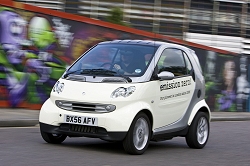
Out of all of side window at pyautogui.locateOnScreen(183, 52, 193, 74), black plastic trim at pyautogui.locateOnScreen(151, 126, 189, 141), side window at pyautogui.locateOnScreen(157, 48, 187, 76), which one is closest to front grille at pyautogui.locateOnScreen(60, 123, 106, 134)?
black plastic trim at pyautogui.locateOnScreen(151, 126, 189, 141)

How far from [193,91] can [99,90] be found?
7.02ft

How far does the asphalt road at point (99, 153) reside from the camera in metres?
7.46

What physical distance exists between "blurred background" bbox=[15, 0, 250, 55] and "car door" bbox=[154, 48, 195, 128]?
24.3m

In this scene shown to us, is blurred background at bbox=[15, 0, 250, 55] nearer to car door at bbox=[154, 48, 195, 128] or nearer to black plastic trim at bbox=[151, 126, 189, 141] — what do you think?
car door at bbox=[154, 48, 195, 128]

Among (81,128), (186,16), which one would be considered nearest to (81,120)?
(81,128)

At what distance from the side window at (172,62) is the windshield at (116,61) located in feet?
0.72

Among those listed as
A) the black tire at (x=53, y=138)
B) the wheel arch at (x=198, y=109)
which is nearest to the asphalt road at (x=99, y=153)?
the black tire at (x=53, y=138)

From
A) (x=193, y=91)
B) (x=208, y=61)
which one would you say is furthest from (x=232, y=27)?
(x=193, y=91)

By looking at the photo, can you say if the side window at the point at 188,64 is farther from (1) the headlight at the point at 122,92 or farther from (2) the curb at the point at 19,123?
(2) the curb at the point at 19,123

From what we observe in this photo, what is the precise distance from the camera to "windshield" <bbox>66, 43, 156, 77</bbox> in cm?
866

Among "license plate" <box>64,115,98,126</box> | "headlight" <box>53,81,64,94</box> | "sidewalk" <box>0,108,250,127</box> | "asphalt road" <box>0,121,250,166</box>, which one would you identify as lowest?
"sidewalk" <box>0,108,250,127</box>

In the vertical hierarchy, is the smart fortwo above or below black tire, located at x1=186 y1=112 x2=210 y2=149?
above

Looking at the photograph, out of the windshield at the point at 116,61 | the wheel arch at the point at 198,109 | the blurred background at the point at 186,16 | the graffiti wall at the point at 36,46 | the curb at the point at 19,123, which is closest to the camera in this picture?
the windshield at the point at 116,61

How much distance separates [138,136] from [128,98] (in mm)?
574
